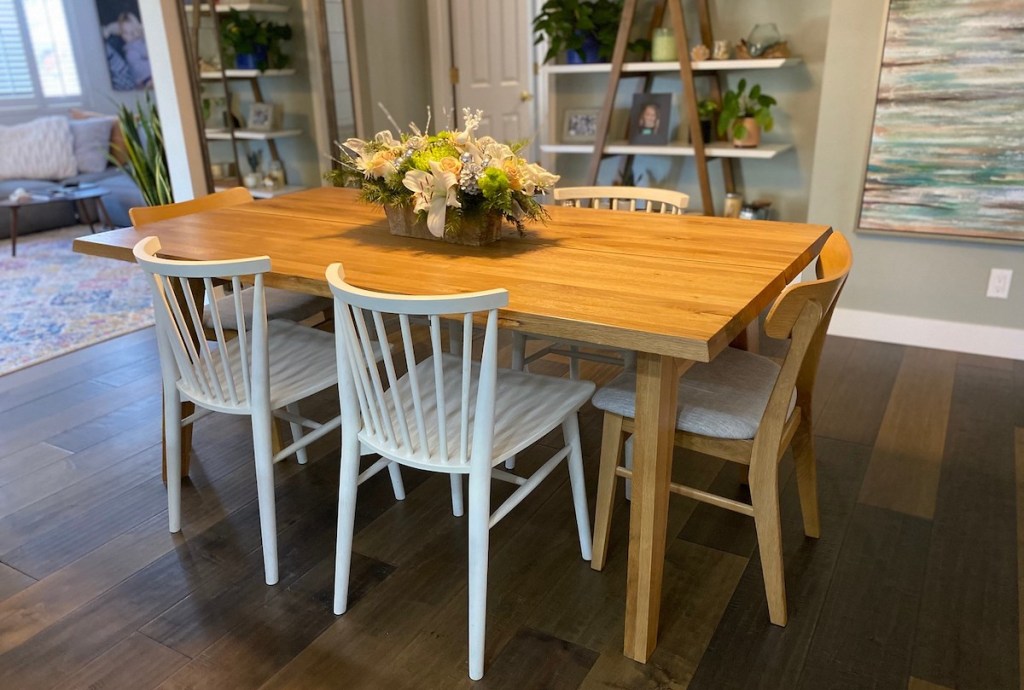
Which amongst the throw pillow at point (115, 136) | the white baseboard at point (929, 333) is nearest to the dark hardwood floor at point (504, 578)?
the white baseboard at point (929, 333)

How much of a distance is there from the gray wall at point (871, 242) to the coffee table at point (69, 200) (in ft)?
16.3

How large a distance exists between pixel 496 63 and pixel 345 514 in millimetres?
4008

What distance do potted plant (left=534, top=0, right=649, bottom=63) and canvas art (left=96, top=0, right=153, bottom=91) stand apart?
501 cm

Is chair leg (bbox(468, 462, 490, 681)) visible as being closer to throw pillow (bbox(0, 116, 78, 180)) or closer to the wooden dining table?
the wooden dining table

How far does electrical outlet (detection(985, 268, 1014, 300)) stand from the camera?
10.0ft

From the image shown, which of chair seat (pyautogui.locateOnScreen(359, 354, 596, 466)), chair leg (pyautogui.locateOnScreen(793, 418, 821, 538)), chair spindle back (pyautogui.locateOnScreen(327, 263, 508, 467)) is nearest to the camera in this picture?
chair spindle back (pyautogui.locateOnScreen(327, 263, 508, 467))

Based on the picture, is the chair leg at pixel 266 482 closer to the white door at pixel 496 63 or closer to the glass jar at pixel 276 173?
the glass jar at pixel 276 173

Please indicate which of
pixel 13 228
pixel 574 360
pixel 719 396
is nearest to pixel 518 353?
pixel 574 360

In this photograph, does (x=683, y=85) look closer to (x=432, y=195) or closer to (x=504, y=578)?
(x=432, y=195)

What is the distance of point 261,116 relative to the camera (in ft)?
14.3

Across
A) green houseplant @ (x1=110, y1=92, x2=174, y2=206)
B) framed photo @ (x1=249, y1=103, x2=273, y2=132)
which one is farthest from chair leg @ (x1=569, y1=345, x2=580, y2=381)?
green houseplant @ (x1=110, y1=92, x2=174, y2=206)

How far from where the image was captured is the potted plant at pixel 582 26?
12.3 ft

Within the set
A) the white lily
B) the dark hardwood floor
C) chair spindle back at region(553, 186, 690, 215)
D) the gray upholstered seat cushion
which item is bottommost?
the dark hardwood floor

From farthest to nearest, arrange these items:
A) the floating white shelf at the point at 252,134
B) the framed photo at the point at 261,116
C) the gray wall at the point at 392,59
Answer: the gray wall at the point at 392,59, the framed photo at the point at 261,116, the floating white shelf at the point at 252,134
